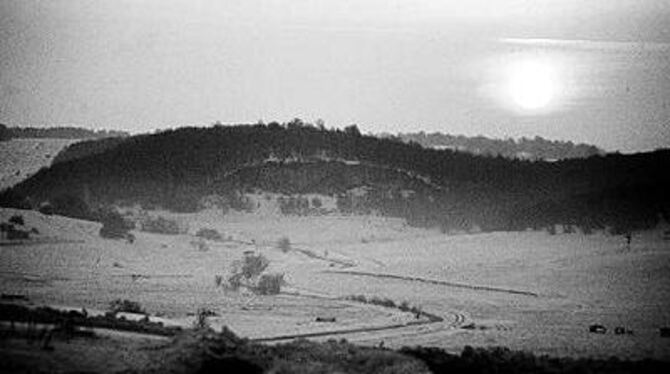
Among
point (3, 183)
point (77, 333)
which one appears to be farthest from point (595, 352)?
point (3, 183)

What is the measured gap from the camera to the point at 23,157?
253ft

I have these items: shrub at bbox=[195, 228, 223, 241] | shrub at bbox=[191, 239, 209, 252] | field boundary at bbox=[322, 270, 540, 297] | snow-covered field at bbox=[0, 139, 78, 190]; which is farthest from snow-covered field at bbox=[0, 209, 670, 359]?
snow-covered field at bbox=[0, 139, 78, 190]

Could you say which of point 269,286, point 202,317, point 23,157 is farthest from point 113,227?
point 23,157

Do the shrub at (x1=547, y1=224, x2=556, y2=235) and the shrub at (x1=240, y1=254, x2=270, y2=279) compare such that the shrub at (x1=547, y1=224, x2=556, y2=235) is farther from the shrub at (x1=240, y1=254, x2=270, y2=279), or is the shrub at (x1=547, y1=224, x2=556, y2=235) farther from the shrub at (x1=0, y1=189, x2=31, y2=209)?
the shrub at (x1=0, y1=189, x2=31, y2=209)

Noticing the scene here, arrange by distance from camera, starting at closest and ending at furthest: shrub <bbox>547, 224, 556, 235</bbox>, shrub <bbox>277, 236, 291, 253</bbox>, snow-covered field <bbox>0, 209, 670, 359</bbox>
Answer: snow-covered field <bbox>0, 209, 670, 359</bbox>, shrub <bbox>277, 236, 291, 253</bbox>, shrub <bbox>547, 224, 556, 235</bbox>

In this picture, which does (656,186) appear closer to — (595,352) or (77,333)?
(595,352)

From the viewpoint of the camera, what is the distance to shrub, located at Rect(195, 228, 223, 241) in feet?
157

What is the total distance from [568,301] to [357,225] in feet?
93.5

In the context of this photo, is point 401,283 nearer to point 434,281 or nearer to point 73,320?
point 434,281

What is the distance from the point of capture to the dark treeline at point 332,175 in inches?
2250

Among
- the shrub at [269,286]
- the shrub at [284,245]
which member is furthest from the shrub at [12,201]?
the shrub at [269,286]

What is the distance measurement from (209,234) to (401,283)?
16803 mm

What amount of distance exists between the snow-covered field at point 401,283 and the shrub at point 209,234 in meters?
1.30

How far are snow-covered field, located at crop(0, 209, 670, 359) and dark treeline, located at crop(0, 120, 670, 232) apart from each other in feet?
25.7
